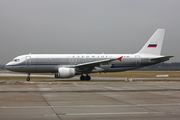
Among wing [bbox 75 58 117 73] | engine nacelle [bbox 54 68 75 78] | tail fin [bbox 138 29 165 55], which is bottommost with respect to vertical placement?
engine nacelle [bbox 54 68 75 78]

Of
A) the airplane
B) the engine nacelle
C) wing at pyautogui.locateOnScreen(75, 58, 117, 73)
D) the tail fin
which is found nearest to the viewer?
the engine nacelle

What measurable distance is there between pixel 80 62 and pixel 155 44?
32.9ft

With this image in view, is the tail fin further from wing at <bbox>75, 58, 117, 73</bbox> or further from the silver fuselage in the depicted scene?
wing at <bbox>75, 58, 117, 73</bbox>

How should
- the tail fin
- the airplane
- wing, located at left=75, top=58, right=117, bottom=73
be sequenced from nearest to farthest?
wing, located at left=75, top=58, right=117, bottom=73
the airplane
the tail fin

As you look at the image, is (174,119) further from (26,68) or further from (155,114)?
(26,68)

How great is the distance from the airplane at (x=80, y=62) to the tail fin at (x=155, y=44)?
2.54ft

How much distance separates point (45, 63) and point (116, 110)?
2473 cm

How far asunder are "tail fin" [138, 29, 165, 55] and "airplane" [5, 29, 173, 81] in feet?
2.54

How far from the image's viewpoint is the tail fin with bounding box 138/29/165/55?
36.3 meters

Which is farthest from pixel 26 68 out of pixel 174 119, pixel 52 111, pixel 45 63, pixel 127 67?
pixel 174 119

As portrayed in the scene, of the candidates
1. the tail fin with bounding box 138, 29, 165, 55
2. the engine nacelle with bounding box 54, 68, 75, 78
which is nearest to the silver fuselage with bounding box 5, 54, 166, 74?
the tail fin with bounding box 138, 29, 165, 55

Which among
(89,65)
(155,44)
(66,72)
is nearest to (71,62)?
(89,65)

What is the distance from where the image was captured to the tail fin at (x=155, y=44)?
3634cm

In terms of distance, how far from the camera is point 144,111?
967 centimetres
